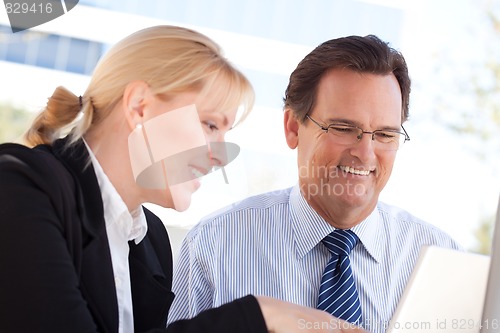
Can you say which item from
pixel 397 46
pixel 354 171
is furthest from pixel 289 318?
pixel 397 46

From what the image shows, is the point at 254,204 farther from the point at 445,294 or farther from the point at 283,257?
the point at 445,294

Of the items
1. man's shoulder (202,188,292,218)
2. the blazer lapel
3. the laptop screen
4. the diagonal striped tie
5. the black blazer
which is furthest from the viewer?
man's shoulder (202,188,292,218)

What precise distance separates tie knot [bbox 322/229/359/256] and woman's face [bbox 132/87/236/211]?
444 mm

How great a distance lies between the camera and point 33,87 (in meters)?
8.22

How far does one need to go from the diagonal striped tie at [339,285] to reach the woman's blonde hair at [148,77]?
48cm

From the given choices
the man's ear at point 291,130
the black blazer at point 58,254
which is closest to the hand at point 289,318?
the black blazer at point 58,254

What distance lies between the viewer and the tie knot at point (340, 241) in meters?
1.79

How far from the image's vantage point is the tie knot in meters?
1.79

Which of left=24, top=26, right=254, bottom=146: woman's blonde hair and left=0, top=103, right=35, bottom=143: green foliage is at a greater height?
left=24, top=26, right=254, bottom=146: woman's blonde hair

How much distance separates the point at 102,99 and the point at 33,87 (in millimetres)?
7154

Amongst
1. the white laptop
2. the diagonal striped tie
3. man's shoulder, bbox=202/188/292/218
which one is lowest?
the diagonal striped tie

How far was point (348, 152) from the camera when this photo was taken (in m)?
1.88

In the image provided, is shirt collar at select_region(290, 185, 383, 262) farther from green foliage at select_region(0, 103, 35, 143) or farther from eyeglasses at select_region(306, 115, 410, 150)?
green foliage at select_region(0, 103, 35, 143)

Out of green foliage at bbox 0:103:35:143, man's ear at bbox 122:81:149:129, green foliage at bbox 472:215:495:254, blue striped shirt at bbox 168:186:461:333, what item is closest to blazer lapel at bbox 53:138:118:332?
man's ear at bbox 122:81:149:129
